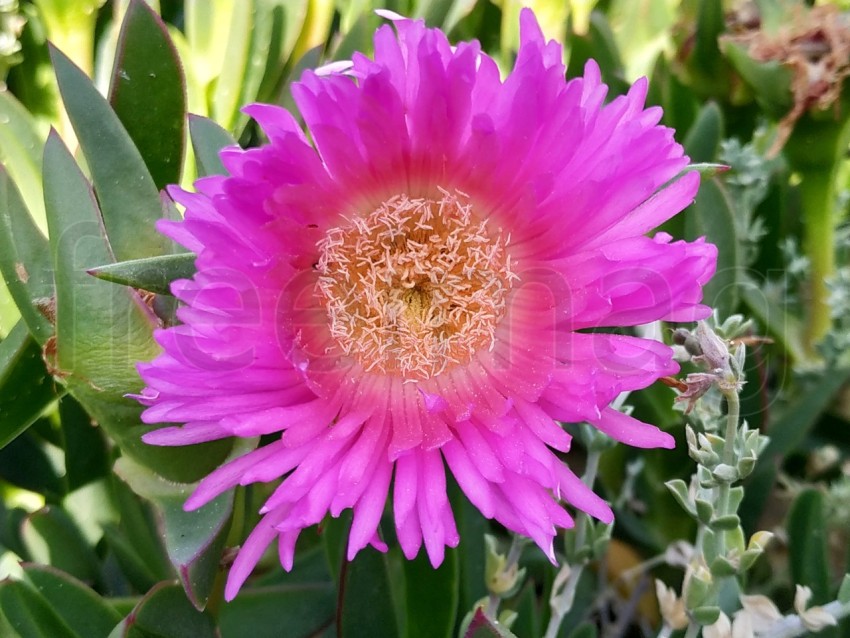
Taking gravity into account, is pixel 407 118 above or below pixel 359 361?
above

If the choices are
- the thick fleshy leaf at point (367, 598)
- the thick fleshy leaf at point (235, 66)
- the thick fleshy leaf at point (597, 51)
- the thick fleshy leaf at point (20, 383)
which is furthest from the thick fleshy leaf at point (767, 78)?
the thick fleshy leaf at point (20, 383)

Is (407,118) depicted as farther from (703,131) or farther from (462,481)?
(703,131)

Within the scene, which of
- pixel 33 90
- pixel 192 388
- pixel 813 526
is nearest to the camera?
pixel 192 388

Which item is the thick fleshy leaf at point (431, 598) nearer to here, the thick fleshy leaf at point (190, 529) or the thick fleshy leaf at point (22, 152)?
the thick fleshy leaf at point (190, 529)

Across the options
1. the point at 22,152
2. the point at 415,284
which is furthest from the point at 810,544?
the point at 22,152

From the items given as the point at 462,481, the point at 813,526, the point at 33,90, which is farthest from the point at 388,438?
the point at 33,90

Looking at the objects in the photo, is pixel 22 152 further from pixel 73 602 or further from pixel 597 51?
pixel 597 51
